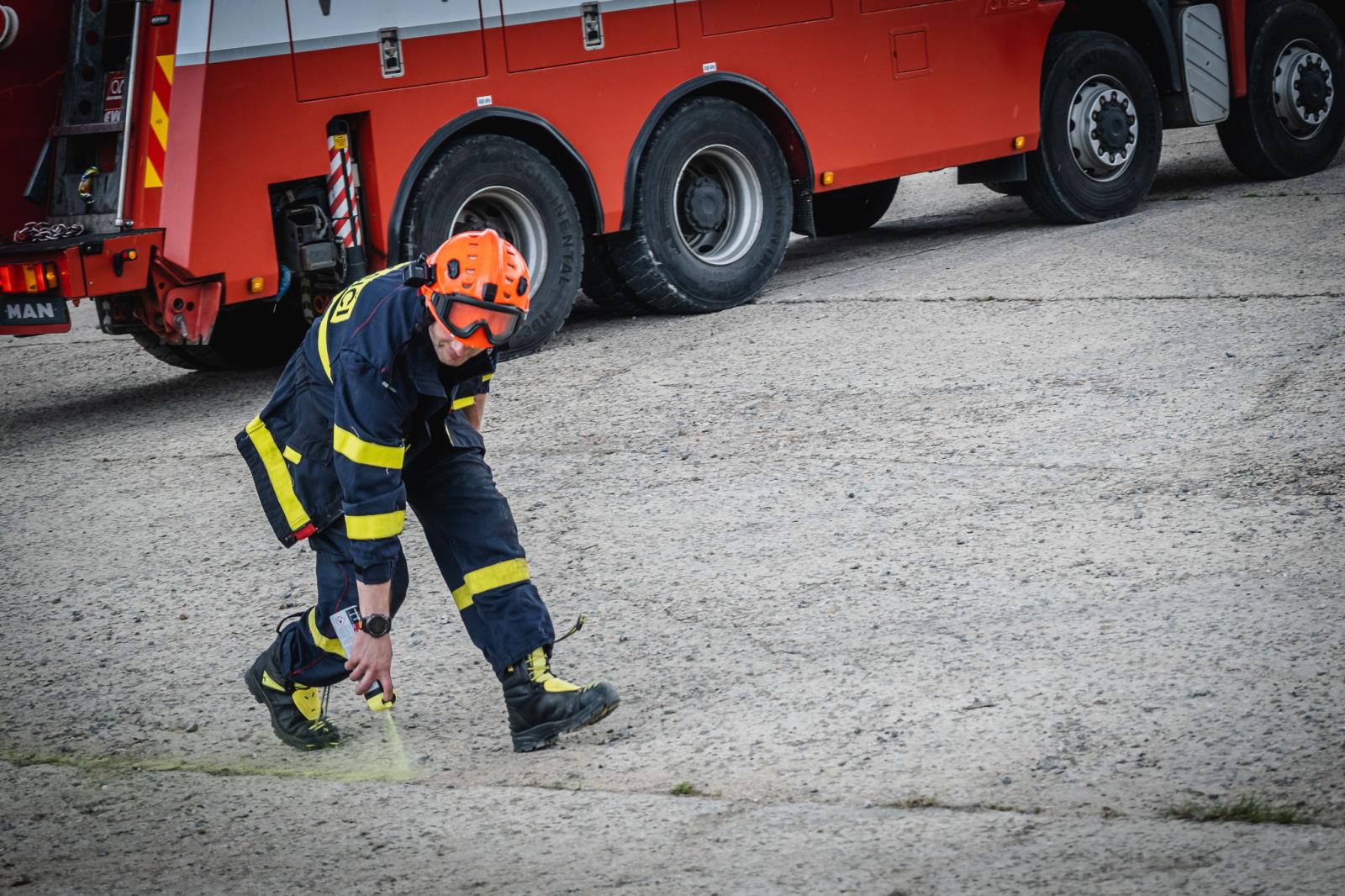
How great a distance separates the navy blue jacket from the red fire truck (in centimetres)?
366

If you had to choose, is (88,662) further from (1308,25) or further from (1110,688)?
(1308,25)

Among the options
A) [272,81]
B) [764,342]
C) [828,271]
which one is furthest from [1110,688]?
[828,271]

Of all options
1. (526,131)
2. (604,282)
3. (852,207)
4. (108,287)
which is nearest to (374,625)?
(108,287)

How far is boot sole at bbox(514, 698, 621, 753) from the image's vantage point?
4211mm

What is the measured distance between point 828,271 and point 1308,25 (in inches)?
165

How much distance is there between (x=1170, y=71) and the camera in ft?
36.7

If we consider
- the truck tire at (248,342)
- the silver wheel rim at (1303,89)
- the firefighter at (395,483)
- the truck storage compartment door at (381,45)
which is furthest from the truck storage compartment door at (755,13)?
the firefighter at (395,483)

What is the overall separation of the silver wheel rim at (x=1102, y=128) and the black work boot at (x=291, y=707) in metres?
7.96

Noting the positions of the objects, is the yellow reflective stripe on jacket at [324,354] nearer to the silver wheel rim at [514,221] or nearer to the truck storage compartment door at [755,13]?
the silver wheel rim at [514,221]

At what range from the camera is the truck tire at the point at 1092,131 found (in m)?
10.8

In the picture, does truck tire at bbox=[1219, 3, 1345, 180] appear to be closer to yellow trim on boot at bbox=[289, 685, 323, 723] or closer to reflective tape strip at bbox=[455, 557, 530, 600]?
reflective tape strip at bbox=[455, 557, 530, 600]

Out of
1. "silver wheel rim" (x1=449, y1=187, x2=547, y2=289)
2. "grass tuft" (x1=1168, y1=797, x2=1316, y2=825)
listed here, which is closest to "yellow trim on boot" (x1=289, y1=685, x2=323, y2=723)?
"grass tuft" (x1=1168, y1=797, x2=1316, y2=825)

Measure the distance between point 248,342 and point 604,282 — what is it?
Answer: 2.15 meters

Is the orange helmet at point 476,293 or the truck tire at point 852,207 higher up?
the orange helmet at point 476,293
